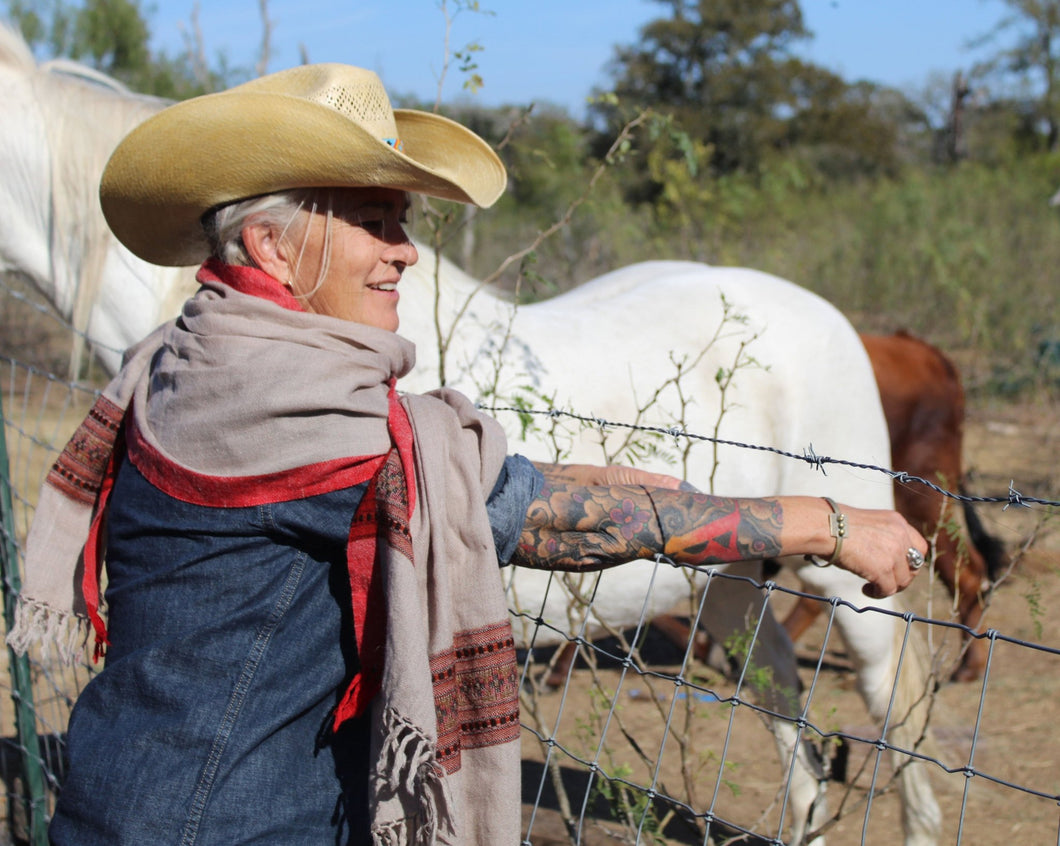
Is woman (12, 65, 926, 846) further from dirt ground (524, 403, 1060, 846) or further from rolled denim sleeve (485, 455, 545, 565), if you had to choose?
dirt ground (524, 403, 1060, 846)

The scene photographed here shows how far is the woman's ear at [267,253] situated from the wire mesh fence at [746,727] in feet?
3.08

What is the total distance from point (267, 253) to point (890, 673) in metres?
2.44

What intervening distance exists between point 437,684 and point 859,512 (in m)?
0.63

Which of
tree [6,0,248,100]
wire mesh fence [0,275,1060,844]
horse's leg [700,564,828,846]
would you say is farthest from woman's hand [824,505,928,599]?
tree [6,0,248,100]

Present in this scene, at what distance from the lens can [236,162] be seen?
1351mm

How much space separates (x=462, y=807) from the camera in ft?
4.10

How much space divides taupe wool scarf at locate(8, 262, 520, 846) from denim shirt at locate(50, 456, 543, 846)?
70 mm

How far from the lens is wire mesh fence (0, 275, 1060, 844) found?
2.32m

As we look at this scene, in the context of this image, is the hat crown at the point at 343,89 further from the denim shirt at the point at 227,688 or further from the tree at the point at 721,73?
the tree at the point at 721,73

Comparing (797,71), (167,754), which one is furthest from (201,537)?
(797,71)

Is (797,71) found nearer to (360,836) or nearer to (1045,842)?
(1045,842)

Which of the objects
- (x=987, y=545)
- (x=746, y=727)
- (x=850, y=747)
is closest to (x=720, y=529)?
(x=850, y=747)

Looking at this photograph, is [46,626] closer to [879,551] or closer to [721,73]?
[879,551]

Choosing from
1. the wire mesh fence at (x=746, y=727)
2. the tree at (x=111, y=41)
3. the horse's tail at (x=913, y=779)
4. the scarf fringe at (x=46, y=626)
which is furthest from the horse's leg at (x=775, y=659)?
the tree at (x=111, y=41)
